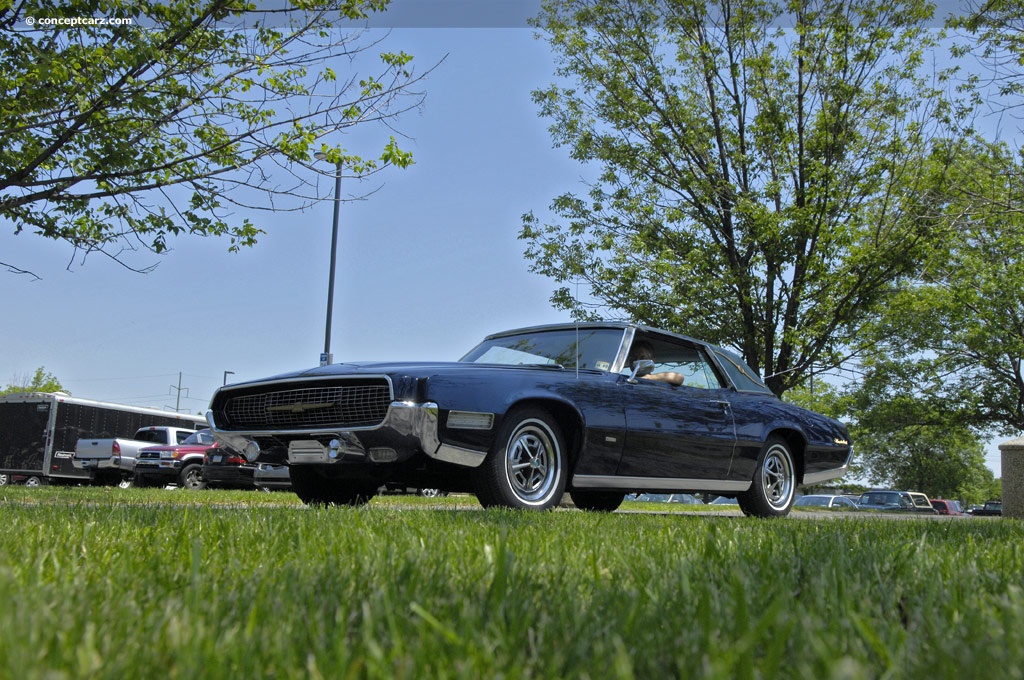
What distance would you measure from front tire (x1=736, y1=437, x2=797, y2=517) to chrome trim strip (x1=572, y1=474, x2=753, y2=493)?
164mm

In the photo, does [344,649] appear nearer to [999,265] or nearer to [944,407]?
[999,265]

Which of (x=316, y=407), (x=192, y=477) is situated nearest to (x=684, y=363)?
(x=316, y=407)

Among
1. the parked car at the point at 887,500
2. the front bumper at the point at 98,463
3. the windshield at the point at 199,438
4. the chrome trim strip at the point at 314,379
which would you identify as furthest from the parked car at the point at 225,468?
the parked car at the point at 887,500

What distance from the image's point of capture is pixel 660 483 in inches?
281

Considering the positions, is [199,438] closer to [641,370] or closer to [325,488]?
[325,488]

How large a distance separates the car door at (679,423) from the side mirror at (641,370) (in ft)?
0.15

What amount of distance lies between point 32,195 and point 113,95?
169 cm

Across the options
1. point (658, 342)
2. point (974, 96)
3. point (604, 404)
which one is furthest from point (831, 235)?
point (604, 404)

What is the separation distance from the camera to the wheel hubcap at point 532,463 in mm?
6156

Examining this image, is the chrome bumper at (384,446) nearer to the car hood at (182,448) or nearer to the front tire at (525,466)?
the front tire at (525,466)

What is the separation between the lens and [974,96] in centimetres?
1631

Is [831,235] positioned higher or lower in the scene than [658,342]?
higher

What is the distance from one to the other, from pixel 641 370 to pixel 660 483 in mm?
969

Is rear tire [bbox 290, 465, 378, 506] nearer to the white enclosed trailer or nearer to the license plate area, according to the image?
the license plate area
